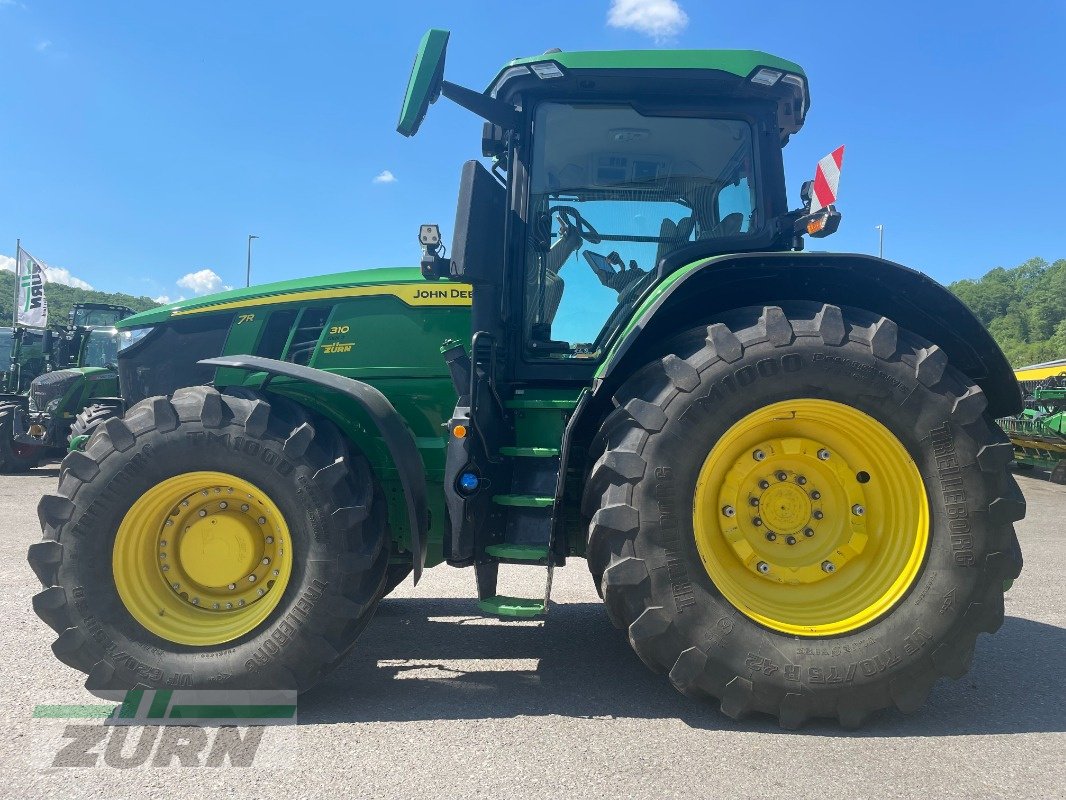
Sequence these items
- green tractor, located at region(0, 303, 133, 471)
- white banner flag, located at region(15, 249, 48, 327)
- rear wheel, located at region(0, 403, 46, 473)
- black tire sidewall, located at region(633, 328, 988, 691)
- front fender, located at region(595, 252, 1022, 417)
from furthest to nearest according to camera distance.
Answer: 1. white banner flag, located at region(15, 249, 48, 327)
2. rear wheel, located at region(0, 403, 46, 473)
3. green tractor, located at region(0, 303, 133, 471)
4. front fender, located at region(595, 252, 1022, 417)
5. black tire sidewall, located at region(633, 328, 988, 691)

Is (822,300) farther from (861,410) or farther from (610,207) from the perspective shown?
(610,207)

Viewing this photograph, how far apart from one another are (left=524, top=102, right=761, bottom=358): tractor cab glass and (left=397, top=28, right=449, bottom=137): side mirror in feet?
2.24

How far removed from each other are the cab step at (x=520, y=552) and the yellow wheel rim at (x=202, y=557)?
83 centimetres

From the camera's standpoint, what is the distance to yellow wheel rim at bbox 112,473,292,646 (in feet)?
8.91

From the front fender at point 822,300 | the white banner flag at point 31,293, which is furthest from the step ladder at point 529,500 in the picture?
the white banner flag at point 31,293

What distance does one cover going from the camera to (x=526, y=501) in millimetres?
2852

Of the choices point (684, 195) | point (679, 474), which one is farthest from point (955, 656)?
point (684, 195)

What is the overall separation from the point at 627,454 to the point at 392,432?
990 millimetres

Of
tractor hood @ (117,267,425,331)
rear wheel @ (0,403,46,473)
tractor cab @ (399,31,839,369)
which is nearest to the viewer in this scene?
tractor cab @ (399,31,839,369)

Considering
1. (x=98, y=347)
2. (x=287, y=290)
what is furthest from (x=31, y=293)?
(x=287, y=290)

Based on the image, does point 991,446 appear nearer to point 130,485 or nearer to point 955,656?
point 955,656

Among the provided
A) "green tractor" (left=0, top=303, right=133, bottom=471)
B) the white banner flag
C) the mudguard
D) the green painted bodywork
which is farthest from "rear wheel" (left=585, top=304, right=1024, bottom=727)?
the white banner flag

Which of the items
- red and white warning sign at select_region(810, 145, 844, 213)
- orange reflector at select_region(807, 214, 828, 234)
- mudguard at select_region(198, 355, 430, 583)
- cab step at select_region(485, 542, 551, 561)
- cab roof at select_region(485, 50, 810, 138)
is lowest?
cab step at select_region(485, 542, 551, 561)

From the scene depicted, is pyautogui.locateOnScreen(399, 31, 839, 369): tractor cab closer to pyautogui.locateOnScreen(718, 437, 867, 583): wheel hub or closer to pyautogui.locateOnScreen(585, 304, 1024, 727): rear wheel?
pyautogui.locateOnScreen(585, 304, 1024, 727): rear wheel
